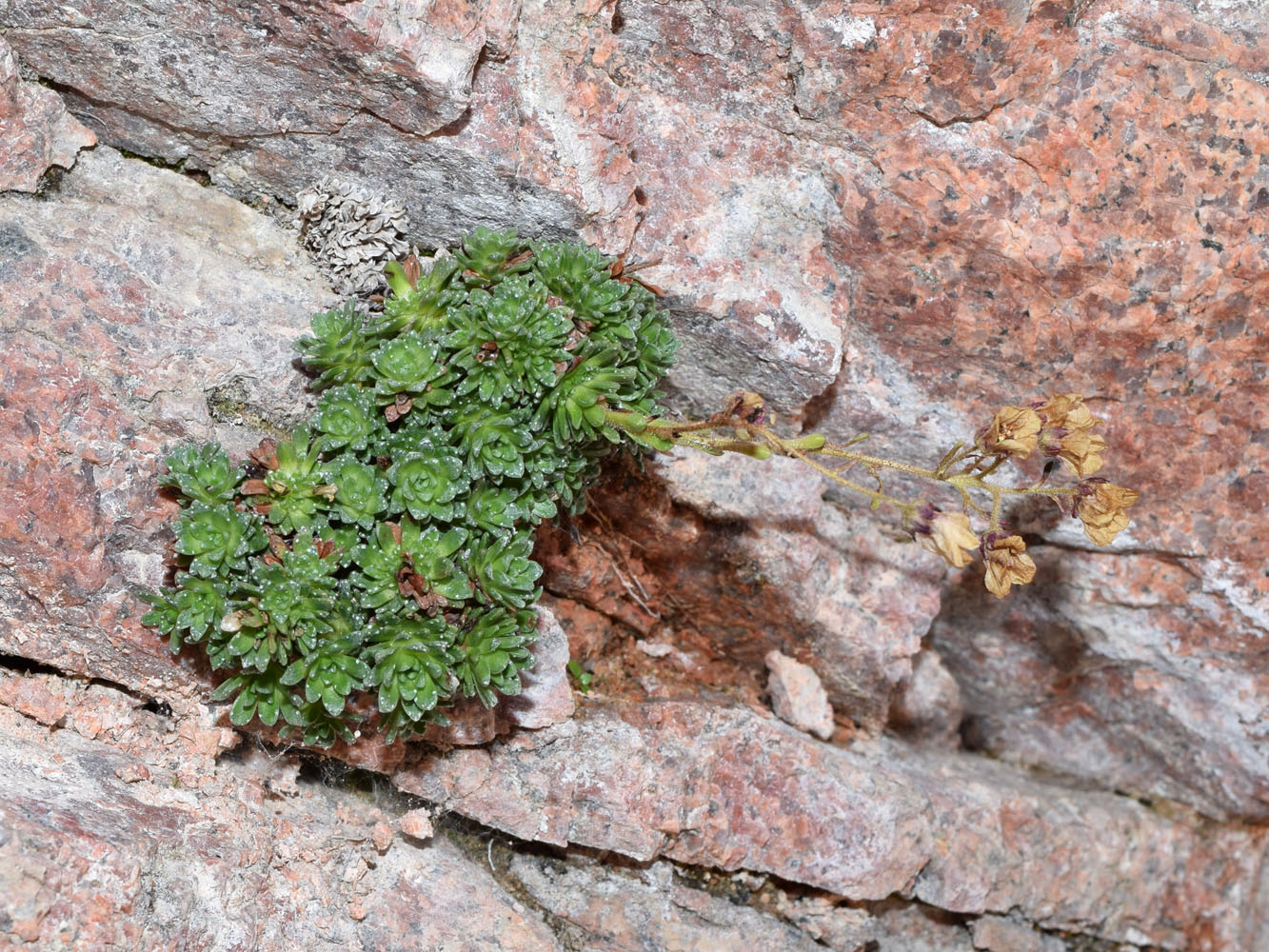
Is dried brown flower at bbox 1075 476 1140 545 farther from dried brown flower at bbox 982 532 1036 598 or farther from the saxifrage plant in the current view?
dried brown flower at bbox 982 532 1036 598

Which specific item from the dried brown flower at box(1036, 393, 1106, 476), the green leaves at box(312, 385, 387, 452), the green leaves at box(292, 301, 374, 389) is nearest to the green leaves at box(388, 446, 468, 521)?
the green leaves at box(312, 385, 387, 452)

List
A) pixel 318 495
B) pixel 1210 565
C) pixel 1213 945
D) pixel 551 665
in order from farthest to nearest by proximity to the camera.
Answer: pixel 1213 945
pixel 1210 565
pixel 551 665
pixel 318 495

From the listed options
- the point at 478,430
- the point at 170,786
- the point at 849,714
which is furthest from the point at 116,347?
the point at 849,714

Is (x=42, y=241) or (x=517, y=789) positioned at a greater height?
(x=42, y=241)

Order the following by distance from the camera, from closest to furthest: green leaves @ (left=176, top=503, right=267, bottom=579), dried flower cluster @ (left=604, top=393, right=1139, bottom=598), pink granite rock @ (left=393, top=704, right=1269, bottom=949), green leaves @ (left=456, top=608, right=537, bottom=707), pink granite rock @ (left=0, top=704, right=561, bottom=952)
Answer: pink granite rock @ (left=0, top=704, right=561, bottom=952) < dried flower cluster @ (left=604, top=393, right=1139, bottom=598) < green leaves @ (left=176, top=503, right=267, bottom=579) < green leaves @ (left=456, top=608, right=537, bottom=707) < pink granite rock @ (left=393, top=704, right=1269, bottom=949)

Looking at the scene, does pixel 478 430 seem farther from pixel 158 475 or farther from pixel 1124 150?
pixel 1124 150

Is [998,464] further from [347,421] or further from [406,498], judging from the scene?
[347,421]
